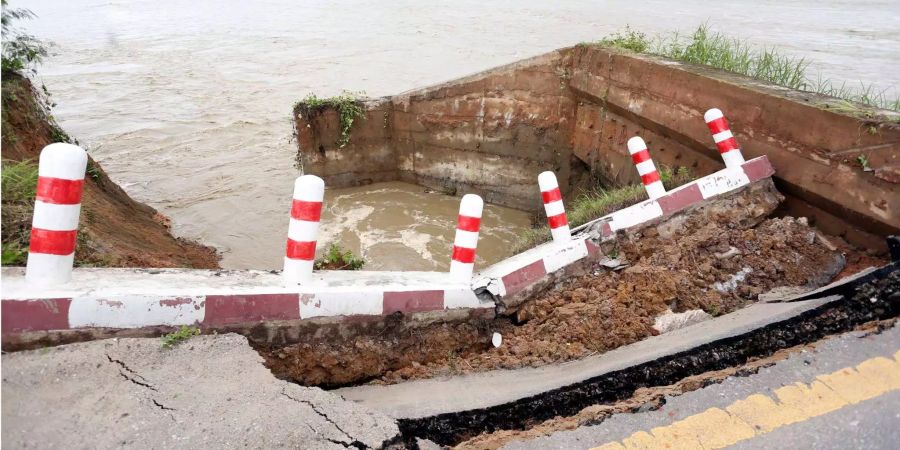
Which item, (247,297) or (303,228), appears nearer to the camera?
(247,297)

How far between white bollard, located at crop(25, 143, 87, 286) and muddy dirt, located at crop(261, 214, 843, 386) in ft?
3.90

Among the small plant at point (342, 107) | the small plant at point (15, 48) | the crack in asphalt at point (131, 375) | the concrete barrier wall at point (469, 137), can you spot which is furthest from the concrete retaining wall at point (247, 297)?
the small plant at point (342, 107)

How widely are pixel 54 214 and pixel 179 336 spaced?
2.99 ft

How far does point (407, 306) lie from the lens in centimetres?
336

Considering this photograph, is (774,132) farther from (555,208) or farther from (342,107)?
(342,107)

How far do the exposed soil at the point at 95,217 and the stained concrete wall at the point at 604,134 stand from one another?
367 cm

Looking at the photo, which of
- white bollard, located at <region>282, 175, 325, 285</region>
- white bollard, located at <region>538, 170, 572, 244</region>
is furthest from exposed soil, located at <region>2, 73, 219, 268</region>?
white bollard, located at <region>538, 170, 572, 244</region>

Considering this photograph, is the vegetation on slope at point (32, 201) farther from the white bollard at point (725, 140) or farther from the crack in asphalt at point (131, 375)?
the white bollard at point (725, 140)

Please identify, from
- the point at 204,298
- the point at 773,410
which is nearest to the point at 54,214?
the point at 204,298

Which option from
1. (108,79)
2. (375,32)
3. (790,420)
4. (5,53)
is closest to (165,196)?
(5,53)

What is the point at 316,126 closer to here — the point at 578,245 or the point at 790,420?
the point at 578,245

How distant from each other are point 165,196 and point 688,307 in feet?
30.4

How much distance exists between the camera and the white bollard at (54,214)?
2.63 metres

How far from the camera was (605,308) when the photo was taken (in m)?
3.78
